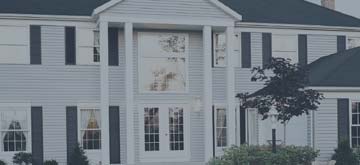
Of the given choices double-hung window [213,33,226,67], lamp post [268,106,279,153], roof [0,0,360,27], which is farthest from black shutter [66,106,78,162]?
lamp post [268,106,279,153]

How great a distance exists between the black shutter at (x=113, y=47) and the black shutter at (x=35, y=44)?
275 cm

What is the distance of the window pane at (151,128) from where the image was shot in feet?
69.2

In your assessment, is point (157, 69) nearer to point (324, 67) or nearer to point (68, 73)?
point (68, 73)

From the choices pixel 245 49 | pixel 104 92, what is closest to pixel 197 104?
pixel 245 49

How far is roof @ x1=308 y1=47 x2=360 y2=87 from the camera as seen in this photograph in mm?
20203

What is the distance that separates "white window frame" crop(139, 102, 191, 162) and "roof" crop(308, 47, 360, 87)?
17.5ft

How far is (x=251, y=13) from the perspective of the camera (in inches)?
904

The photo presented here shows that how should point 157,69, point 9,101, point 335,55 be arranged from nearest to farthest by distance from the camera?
point 9,101 < point 157,69 < point 335,55

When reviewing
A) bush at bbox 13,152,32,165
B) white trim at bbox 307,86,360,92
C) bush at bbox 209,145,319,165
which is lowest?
bush at bbox 13,152,32,165

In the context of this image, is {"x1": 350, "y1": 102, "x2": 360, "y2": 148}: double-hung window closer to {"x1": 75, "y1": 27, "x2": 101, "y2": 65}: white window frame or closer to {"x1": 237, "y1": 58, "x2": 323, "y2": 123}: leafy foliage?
{"x1": 237, "y1": 58, "x2": 323, "y2": 123}: leafy foliage

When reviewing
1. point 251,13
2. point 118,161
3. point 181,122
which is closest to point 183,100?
point 181,122

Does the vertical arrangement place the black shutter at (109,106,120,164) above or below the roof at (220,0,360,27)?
below

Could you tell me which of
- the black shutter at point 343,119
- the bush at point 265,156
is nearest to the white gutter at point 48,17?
the bush at point 265,156

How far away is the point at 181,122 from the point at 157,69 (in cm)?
242
